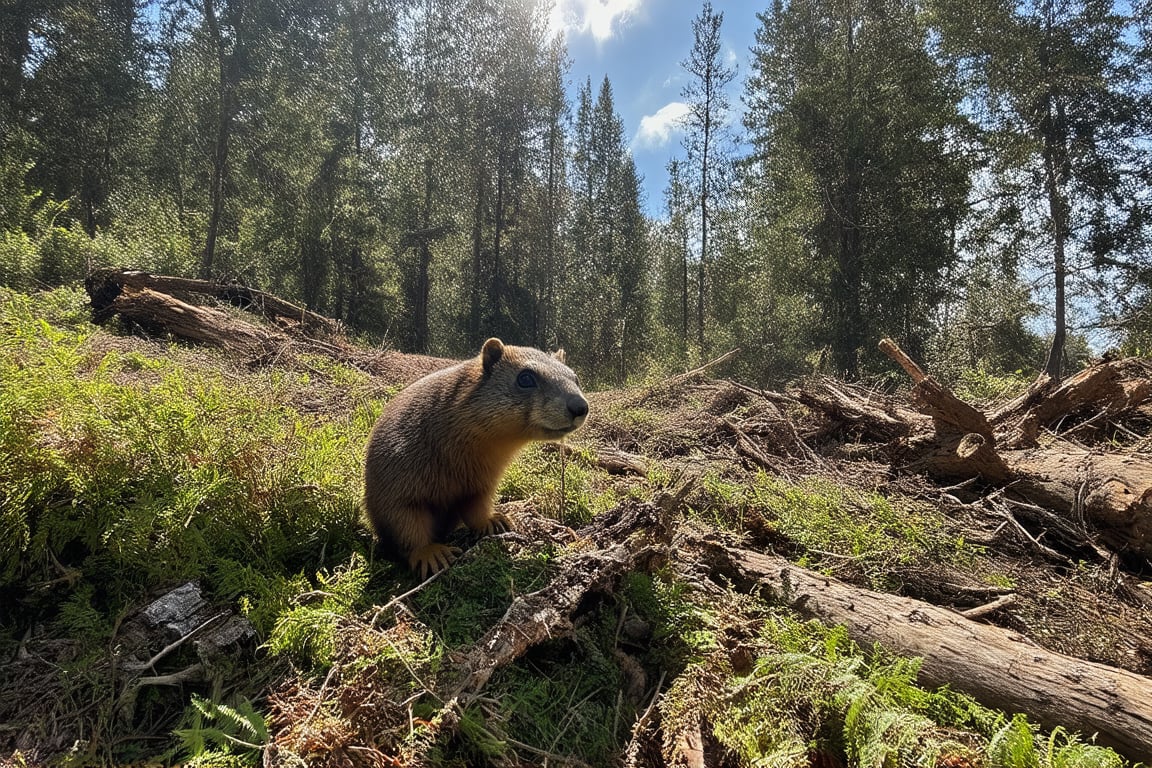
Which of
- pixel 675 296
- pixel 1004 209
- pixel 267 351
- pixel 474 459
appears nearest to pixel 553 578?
pixel 474 459

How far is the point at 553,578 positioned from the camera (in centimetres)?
281

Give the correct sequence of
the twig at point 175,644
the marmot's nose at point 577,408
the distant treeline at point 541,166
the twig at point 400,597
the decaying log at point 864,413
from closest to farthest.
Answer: the twig at point 175,644
the twig at point 400,597
the marmot's nose at point 577,408
the decaying log at point 864,413
the distant treeline at point 541,166

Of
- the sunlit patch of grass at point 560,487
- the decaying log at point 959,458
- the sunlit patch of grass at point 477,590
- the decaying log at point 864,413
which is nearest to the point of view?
the sunlit patch of grass at point 477,590

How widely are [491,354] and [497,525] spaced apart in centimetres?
119

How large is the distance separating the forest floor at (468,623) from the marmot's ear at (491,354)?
3.82 feet

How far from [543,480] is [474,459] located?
5.02 ft

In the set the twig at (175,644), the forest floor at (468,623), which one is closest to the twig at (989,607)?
the forest floor at (468,623)

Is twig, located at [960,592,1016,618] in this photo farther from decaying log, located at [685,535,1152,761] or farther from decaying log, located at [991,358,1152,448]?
decaying log, located at [991,358,1152,448]

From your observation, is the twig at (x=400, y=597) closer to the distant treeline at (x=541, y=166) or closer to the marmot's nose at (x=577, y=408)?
the marmot's nose at (x=577, y=408)

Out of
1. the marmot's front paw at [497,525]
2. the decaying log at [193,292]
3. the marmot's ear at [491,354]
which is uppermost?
the decaying log at [193,292]

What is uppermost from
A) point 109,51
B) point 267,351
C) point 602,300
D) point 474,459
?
point 109,51

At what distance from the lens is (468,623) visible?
2.55 meters

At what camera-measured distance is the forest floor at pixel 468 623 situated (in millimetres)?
1984

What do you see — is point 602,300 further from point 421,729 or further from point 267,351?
point 421,729
